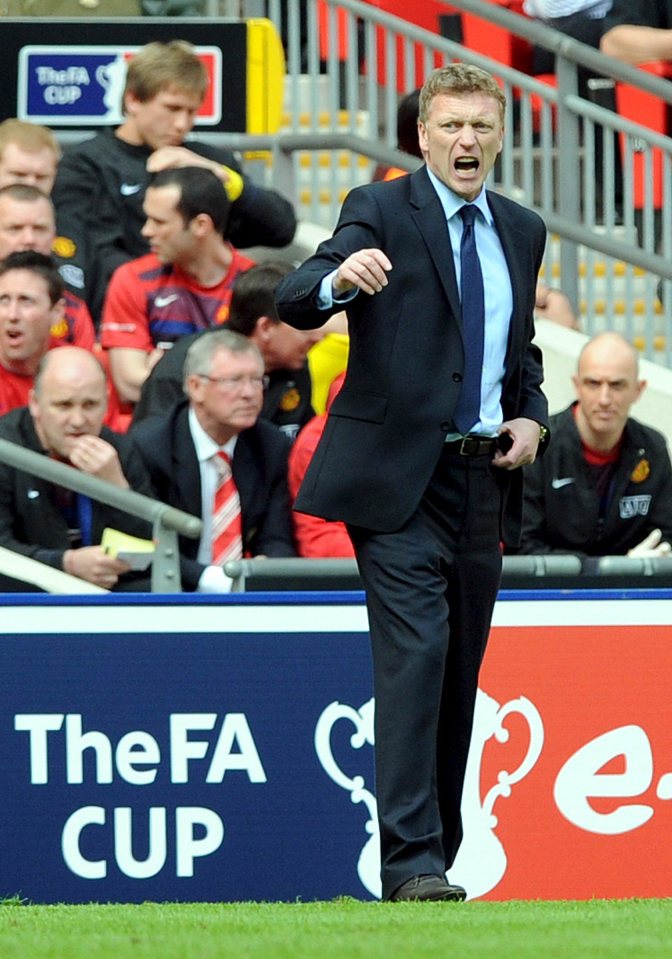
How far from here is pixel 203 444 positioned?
8.46 meters

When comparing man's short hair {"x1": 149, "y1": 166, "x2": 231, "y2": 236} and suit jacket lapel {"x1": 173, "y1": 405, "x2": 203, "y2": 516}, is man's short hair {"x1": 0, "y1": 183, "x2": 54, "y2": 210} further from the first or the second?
suit jacket lapel {"x1": 173, "y1": 405, "x2": 203, "y2": 516}

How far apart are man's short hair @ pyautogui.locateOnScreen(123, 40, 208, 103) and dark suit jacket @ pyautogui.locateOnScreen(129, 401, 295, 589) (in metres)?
2.21

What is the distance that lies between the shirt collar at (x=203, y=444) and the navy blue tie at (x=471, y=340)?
2844 mm

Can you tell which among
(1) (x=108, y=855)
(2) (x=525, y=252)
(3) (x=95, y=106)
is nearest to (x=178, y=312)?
(3) (x=95, y=106)

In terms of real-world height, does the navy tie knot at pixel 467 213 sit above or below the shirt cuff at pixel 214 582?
above

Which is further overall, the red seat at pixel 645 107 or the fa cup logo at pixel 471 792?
the red seat at pixel 645 107

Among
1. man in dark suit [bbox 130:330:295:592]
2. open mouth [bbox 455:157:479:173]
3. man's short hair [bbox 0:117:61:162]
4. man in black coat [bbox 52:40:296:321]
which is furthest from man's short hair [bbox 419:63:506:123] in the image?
man's short hair [bbox 0:117:61:162]

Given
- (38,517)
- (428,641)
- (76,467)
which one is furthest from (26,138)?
(428,641)

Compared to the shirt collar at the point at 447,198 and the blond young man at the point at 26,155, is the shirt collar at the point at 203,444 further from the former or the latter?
the shirt collar at the point at 447,198

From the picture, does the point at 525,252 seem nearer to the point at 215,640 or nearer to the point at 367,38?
the point at 215,640

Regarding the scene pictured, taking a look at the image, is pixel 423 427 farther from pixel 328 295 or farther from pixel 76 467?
pixel 76 467

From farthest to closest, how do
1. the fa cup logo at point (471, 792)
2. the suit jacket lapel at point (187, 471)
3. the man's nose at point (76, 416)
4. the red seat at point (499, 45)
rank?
1. the red seat at point (499, 45)
2. the suit jacket lapel at point (187, 471)
3. the man's nose at point (76, 416)
4. the fa cup logo at point (471, 792)

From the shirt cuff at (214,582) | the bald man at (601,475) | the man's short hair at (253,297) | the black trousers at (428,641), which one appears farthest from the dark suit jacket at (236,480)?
the black trousers at (428,641)

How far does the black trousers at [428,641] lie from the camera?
5.63m
